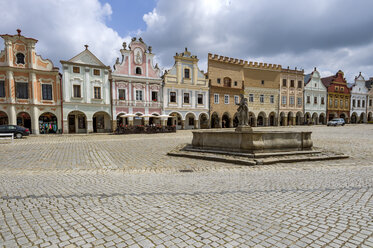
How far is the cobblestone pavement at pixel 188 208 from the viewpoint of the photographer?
2.85 m

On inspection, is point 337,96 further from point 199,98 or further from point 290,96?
point 199,98

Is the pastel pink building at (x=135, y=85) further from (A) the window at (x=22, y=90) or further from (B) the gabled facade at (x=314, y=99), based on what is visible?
(B) the gabled facade at (x=314, y=99)

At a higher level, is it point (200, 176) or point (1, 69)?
point (1, 69)

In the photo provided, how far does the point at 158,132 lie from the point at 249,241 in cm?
2421

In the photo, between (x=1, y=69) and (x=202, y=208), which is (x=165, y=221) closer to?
(x=202, y=208)

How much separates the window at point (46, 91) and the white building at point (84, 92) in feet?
5.40

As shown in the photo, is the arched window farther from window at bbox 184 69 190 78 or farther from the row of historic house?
window at bbox 184 69 190 78

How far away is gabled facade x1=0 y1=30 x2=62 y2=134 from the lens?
24406 millimetres

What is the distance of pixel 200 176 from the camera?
6.35 metres

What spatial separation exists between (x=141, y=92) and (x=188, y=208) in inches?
1126

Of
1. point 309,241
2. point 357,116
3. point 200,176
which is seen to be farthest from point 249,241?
point 357,116

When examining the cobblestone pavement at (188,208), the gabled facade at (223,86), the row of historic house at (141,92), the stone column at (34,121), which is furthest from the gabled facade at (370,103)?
the stone column at (34,121)

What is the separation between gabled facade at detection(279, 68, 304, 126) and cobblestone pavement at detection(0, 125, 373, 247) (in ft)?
127

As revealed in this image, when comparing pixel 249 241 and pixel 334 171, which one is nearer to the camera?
pixel 249 241
